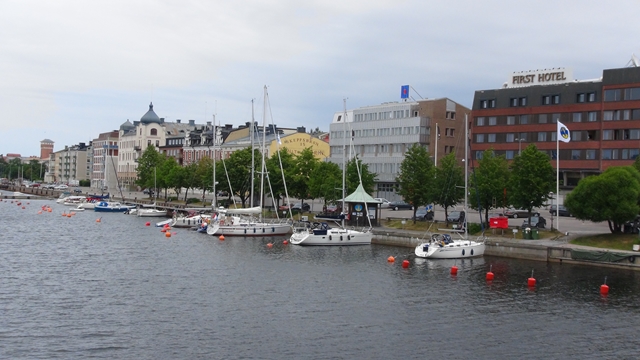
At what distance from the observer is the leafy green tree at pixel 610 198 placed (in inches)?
2948

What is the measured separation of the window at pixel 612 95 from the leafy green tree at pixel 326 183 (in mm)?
49843

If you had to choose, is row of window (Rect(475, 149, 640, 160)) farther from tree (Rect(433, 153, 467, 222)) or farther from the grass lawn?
the grass lawn

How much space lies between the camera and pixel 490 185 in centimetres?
9062

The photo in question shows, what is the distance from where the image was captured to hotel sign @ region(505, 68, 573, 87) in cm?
13288

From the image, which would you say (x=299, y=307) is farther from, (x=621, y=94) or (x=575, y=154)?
(x=575, y=154)

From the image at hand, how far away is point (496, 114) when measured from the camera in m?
141

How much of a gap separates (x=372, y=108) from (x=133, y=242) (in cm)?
8169

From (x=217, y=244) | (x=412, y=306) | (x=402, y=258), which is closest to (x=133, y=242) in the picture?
(x=217, y=244)

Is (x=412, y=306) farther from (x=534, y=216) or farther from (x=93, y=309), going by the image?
(x=534, y=216)

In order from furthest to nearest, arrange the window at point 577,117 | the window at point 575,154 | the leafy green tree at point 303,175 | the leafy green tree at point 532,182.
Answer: the window at point 575,154
the window at point 577,117
the leafy green tree at point 303,175
the leafy green tree at point 532,182

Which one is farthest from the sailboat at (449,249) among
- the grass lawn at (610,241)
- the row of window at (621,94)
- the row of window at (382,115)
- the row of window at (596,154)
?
the row of window at (382,115)

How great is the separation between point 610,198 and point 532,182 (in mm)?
12138

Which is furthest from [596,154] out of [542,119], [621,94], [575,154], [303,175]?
[303,175]

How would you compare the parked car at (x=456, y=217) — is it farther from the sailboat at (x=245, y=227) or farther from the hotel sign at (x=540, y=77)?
the hotel sign at (x=540, y=77)
